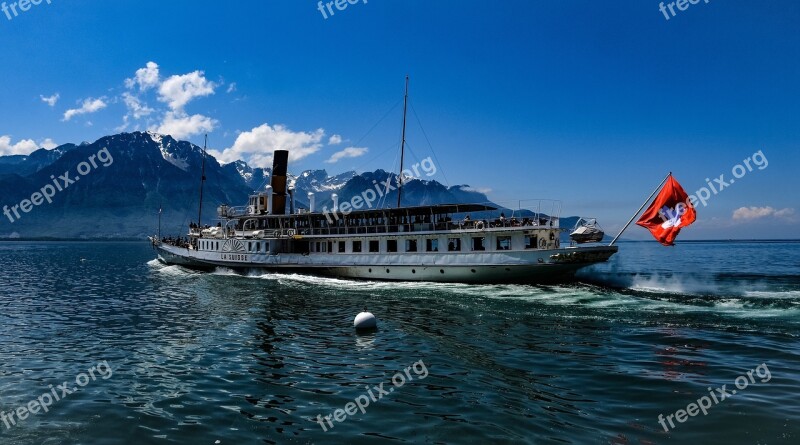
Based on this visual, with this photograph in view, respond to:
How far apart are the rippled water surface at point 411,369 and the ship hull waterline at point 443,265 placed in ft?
14.2

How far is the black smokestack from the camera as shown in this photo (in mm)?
48594

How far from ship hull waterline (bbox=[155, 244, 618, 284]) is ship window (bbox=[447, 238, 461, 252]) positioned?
65 centimetres

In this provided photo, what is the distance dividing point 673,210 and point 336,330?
19.9m

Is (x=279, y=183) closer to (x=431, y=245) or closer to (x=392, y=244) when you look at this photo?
(x=392, y=244)

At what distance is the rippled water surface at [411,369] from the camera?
10.2 metres

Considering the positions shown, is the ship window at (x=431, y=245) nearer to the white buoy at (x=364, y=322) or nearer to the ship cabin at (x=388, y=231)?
the ship cabin at (x=388, y=231)

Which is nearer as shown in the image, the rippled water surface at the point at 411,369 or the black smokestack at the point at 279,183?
the rippled water surface at the point at 411,369

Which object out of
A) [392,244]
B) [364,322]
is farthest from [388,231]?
[364,322]

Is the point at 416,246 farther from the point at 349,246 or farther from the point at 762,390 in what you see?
the point at 762,390

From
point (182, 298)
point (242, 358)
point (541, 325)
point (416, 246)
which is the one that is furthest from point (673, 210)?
point (182, 298)

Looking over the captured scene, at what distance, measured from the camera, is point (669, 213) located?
2520 cm

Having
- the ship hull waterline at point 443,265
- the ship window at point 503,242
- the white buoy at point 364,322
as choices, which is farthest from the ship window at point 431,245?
the white buoy at point 364,322

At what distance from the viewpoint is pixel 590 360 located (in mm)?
15094

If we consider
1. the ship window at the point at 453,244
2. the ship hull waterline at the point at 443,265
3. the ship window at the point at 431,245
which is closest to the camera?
the ship hull waterline at the point at 443,265
